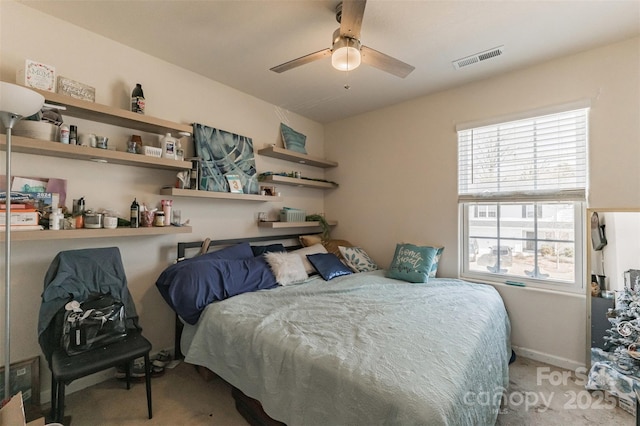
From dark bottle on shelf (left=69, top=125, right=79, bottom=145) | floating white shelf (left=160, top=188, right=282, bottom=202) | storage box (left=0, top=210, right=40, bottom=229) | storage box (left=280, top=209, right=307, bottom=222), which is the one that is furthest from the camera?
storage box (left=280, top=209, right=307, bottom=222)

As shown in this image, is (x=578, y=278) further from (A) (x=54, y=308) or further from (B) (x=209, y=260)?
(A) (x=54, y=308)

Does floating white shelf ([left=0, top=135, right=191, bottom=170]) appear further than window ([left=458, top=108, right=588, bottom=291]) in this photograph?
No

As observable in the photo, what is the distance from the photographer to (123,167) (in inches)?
86.4

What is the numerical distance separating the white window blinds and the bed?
1.03m

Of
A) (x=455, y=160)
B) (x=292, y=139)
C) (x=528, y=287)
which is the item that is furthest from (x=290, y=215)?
(x=528, y=287)

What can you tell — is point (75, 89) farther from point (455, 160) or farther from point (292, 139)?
point (455, 160)

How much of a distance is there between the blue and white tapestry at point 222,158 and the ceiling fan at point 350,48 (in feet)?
3.49

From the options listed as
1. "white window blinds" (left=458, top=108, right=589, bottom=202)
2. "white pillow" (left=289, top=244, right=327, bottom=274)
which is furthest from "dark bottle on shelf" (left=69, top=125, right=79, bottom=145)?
"white window blinds" (left=458, top=108, right=589, bottom=202)

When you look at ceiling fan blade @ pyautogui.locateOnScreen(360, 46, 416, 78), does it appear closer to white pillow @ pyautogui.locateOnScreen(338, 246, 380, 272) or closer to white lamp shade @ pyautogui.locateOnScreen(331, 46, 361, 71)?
white lamp shade @ pyautogui.locateOnScreen(331, 46, 361, 71)

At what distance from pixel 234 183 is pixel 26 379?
199 centimetres

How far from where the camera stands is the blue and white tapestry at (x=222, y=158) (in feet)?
8.34

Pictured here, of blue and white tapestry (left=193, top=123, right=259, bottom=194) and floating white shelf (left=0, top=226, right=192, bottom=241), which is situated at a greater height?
blue and white tapestry (left=193, top=123, right=259, bottom=194)

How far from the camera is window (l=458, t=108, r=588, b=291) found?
2285mm

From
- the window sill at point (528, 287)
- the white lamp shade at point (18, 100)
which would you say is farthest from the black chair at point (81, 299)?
the window sill at point (528, 287)
